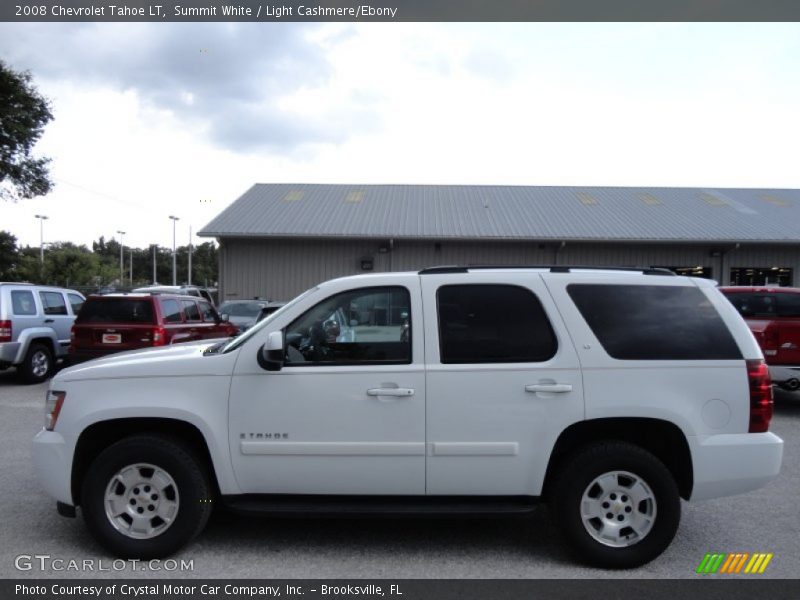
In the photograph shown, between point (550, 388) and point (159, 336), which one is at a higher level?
point (550, 388)

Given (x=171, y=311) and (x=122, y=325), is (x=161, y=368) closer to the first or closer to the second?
(x=122, y=325)

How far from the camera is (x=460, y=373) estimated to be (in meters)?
3.86

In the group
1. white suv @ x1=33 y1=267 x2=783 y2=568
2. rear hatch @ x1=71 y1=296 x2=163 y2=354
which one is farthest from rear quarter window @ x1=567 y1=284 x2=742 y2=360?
rear hatch @ x1=71 y1=296 x2=163 y2=354

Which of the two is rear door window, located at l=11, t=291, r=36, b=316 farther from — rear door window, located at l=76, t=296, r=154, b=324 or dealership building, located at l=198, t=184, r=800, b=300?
dealership building, located at l=198, t=184, r=800, b=300

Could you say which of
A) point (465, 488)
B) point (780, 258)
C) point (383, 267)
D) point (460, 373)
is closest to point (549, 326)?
point (460, 373)

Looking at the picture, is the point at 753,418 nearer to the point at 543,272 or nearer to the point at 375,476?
the point at 543,272

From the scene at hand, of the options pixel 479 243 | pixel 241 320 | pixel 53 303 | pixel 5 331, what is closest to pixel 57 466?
pixel 5 331

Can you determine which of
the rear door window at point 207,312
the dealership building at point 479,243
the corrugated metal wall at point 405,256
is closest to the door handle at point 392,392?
the rear door window at point 207,312

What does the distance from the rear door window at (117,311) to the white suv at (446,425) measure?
6.80m

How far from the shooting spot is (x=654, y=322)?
3992 mm

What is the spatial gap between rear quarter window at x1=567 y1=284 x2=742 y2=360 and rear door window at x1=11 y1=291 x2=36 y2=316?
10852 millimetres

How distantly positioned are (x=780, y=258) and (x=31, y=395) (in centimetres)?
2342

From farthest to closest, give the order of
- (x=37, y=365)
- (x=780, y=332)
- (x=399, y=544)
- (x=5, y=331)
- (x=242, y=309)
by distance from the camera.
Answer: (x=242, y=309) → (x=37, y=365) → (x=5, y=331) → (x=780, y=332) → (x=399, y=544)

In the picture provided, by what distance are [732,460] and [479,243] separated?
58.5 ft
